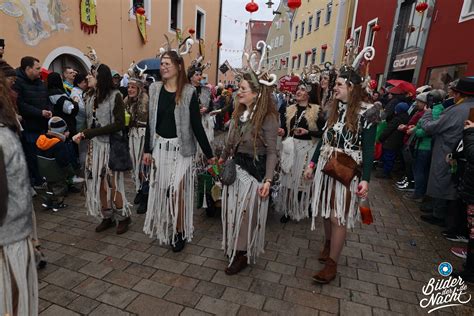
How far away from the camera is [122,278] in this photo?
2.64 metres

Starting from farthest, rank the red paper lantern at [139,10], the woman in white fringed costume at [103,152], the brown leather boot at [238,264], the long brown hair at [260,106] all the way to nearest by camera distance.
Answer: the red paper lantern at [139,10] → the woman in white fringed costume at [103,152] → the brown leather boot at [238,264] → the long brown hair at [260,106]

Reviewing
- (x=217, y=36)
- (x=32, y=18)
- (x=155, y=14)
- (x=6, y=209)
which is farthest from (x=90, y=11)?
(x=217, y=36)

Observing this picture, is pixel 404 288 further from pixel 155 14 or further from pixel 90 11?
pixel 155 14

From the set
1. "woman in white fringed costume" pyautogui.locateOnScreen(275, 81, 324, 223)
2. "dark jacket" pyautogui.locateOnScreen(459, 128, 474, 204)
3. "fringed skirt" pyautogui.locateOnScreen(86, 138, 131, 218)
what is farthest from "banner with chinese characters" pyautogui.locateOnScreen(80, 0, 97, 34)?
"dark jacket" pyautogui.locateOnScreen(459, 128, 474, 204)

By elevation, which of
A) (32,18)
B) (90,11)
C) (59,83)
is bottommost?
(59,83)

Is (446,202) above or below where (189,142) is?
below

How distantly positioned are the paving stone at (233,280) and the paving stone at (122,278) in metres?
0.71

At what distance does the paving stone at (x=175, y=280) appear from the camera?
8.50 feet

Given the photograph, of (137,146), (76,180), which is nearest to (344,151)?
(137,146)

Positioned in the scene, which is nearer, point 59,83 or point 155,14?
point 59,83

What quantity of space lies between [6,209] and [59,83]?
383 cm

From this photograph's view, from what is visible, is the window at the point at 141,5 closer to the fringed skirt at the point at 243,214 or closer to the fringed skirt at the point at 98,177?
the fringed skirt at the point at 98,177

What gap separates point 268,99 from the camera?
2697mm

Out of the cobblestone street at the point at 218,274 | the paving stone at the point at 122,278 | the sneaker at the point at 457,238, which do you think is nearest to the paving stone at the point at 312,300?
the cobblestone street at the point at 218,274
